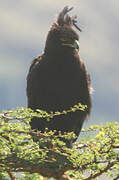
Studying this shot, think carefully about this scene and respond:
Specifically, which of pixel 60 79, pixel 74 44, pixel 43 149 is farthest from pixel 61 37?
pixel 43 149

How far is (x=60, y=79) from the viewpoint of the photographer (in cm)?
631

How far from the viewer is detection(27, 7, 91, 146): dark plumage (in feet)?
20.8

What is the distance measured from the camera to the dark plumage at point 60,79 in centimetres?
633

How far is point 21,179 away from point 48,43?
2.62 m

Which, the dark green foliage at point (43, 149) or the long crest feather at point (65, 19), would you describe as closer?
the dark green foliage at point (43, 149)

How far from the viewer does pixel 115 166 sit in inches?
178

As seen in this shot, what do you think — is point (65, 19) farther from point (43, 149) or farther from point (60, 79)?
point (43, 149)

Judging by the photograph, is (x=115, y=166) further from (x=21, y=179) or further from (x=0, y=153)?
(x=21, y=179)

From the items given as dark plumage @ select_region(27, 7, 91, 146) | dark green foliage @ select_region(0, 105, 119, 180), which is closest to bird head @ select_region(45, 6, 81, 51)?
dark plumage @ select_region(27, 7, 91, 146)

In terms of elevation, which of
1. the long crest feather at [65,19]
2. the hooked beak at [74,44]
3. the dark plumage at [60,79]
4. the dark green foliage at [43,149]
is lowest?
the dark green foliage at [43,149]

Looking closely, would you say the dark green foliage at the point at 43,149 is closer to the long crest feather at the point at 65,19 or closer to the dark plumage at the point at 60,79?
the dark plumage at the point at 60,79

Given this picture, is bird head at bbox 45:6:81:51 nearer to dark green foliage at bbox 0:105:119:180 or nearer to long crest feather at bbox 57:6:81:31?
long crest feather at bbox 57:6:81:31

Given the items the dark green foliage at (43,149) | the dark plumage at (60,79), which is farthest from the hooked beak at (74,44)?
the dark green foliage at (43,149)

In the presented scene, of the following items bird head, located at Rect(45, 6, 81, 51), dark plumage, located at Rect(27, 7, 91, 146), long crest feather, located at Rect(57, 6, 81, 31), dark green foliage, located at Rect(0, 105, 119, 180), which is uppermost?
long crest feather, located at Rect(57, 6, 81, 31)
